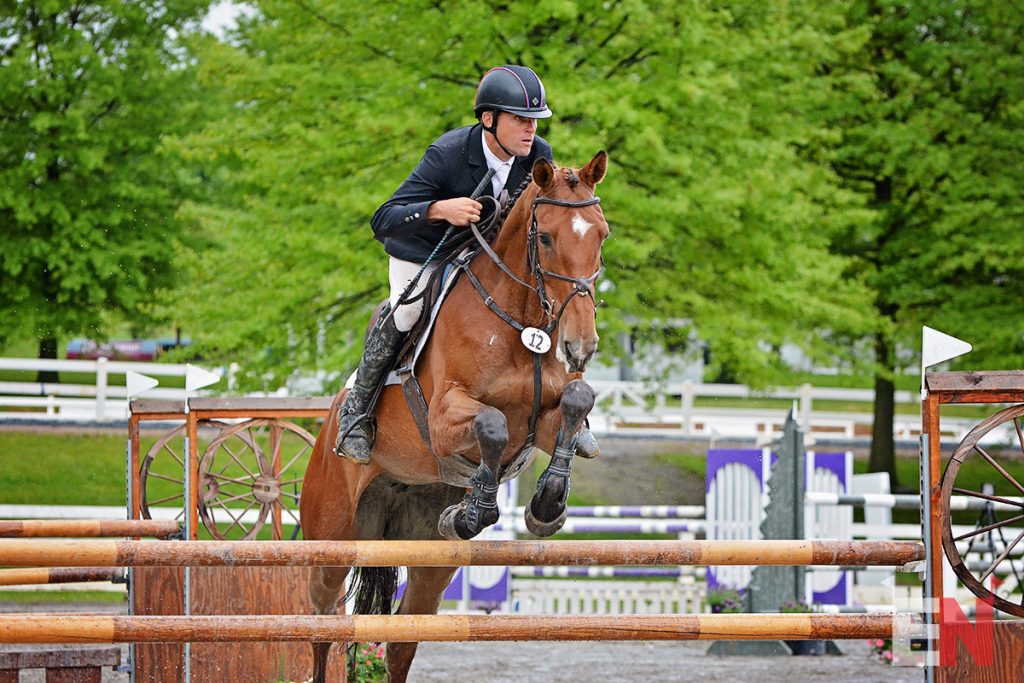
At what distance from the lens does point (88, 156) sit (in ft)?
58.2

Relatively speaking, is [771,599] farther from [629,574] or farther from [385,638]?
[385,638]

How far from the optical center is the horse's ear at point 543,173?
4.24 meters

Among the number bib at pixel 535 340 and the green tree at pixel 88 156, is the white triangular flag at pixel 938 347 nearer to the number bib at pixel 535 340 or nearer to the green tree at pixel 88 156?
the number bib at pixel 535 340

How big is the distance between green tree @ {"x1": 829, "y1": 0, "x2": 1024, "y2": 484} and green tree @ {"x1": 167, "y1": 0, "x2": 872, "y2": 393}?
2.78m

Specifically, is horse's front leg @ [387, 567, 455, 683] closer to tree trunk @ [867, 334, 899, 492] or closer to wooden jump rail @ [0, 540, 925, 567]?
wooden jump rail @ [0, 540, 925, 567]

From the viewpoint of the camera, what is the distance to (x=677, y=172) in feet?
41.1

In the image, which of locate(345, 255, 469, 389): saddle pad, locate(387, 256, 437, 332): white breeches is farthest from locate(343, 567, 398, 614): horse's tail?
locate(387, 256, 437, 332): white breeches

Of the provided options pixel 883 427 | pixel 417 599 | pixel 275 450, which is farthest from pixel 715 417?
pixel 417 599

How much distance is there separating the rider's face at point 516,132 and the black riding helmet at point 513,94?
6 cm

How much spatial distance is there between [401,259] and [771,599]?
6.12 metres

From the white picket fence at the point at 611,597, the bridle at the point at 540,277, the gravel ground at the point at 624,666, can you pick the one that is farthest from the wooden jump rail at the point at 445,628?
the white picket fence at the point at 611,597

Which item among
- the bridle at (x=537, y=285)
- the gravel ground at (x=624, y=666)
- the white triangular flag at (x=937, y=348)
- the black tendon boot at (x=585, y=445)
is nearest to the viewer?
the bridle at (x=537, y=285)

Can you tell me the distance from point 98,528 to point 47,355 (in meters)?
17.3

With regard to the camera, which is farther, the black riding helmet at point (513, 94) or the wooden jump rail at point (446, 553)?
the black riding helmet at point (513, 94)
